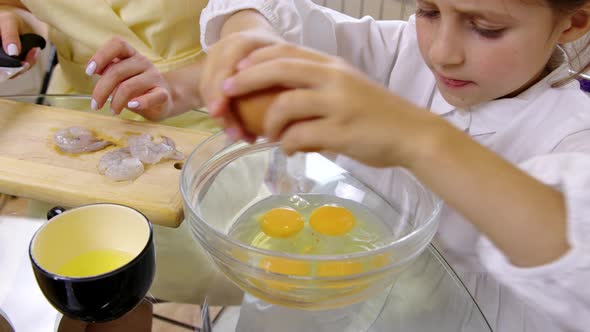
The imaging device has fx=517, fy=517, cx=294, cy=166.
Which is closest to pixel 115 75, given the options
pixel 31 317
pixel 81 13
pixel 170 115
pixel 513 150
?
pixel 170 115

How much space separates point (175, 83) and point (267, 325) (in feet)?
1.89

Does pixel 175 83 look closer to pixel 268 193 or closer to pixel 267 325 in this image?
pixel 268 193

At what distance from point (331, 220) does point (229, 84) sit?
287mm

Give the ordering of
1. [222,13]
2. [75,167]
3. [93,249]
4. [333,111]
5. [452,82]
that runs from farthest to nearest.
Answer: [222,13]
[75,167]
[452,82]
[93,249]
[333,111]

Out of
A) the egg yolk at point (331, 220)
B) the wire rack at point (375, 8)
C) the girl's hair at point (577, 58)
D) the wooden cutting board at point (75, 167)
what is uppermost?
the girl's hair at point (577, 58)

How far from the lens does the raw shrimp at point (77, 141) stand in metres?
0.89

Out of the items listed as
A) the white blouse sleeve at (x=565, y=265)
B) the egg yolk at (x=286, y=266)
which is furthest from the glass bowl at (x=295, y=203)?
the white blouse sleeve at (x=565, y=265)

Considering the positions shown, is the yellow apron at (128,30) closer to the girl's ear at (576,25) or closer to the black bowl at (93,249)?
the black bowl at (93,249)

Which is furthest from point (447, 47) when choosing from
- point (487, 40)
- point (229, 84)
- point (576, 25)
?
point (229, 84)

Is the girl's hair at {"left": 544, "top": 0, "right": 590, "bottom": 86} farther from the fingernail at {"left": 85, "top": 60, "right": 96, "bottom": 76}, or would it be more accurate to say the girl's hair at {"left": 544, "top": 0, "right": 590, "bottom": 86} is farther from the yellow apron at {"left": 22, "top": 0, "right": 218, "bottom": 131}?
the fingernail at {"left": 85, "top": 60, "right": 96, "bottom": 76}

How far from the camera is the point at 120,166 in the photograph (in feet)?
2.75

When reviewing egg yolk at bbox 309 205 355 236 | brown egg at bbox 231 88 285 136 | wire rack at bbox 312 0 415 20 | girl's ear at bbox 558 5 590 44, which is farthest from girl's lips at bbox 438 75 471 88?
wire rack at bbox 312 0 415 20

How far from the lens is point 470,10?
1.99ft

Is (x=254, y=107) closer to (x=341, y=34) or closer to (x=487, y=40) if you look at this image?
(x=487, y=40)
